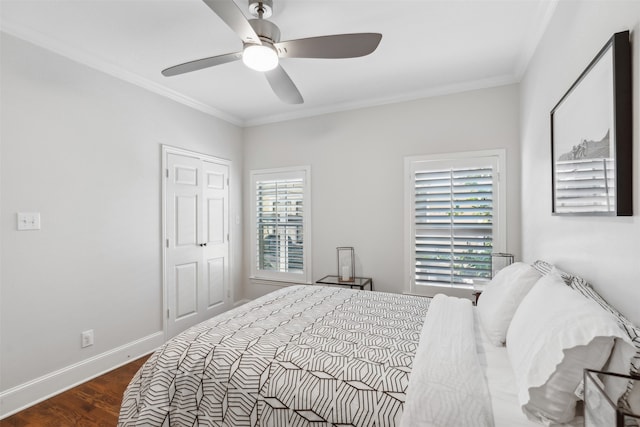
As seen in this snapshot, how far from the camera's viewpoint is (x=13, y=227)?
2113mm

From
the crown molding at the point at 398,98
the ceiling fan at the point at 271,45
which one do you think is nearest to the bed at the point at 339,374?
the ceiling fan at the point at 271,45

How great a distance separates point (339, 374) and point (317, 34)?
7.17 ft

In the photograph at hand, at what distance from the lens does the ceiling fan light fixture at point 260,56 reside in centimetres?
178

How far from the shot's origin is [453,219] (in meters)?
3.05

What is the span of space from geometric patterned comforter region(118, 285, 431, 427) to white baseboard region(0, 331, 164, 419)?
1277 mm

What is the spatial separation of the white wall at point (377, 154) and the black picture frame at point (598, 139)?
1360 mm

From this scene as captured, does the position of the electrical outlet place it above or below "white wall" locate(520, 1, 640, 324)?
below

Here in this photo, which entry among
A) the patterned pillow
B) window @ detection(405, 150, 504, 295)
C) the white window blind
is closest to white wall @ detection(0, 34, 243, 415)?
window @ detection(405, 150, 504, 295)

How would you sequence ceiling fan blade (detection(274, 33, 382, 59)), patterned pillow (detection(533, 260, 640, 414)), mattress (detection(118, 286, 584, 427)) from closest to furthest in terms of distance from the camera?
patterned pillow (detection(533, 260, 640, 414)) < mattress (detection(118, 286, 584, 427)) < ceiling fan blade (detection(274, 33, 382, 59))

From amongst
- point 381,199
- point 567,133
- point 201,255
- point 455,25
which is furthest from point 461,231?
point 201,255

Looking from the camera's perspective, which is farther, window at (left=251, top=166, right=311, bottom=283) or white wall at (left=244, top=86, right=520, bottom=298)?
window at (left=251, top=166, right=311, bottom=283)

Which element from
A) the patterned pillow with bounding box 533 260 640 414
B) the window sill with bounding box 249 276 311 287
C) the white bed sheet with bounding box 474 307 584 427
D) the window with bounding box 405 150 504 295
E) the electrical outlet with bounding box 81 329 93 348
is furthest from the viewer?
the window sill with bounding box 249 276 311 287

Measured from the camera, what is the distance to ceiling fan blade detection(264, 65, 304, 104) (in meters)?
2.10

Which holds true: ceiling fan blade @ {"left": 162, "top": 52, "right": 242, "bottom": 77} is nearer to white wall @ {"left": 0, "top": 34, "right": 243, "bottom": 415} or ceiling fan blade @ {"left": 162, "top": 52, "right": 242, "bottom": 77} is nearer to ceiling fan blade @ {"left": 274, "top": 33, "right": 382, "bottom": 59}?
ceiling fan blade @ {"left": 274, "top": 33, "right": 382, "bottom": 59}
